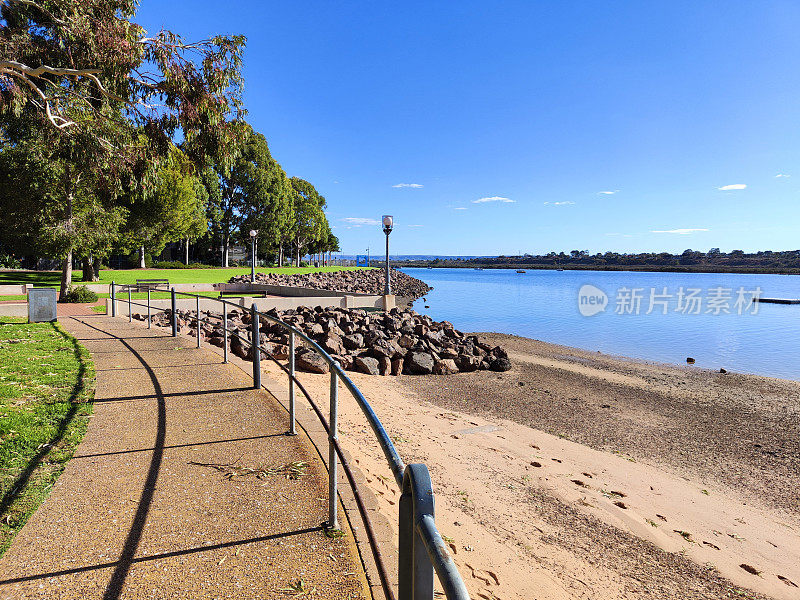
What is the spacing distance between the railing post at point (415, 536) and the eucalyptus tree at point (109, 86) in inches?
444

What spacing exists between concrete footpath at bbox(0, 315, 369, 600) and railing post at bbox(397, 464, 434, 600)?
1.30 m

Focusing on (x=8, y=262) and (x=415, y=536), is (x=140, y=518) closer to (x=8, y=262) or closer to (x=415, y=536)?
(x=415, y=536)

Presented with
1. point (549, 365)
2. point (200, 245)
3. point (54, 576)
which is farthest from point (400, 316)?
point (200, 245)

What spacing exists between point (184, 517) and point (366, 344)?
10.9 m

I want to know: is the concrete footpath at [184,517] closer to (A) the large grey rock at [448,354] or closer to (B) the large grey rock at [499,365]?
(A) the large grey rock at [448,354]

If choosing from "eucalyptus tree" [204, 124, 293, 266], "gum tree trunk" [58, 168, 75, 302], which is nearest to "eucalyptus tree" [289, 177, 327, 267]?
"eucalyptus tree" [204, 124, 293, 266]

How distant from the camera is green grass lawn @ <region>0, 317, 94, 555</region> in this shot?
3.63m

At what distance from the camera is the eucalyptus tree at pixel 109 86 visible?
1030 centimetres

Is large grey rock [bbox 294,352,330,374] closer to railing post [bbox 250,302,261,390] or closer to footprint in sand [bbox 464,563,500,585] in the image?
railing post [bbox 250,302,261,390]

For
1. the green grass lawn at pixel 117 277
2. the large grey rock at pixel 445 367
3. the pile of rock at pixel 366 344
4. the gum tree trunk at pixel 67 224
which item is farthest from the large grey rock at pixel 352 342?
the green grass lawn at pixel 117 277

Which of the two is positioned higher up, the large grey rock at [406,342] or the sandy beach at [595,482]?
the large grey rock at [406,342]

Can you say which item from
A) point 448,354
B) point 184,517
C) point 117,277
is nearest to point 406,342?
point 448,354

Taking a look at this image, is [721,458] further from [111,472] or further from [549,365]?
[111,472]

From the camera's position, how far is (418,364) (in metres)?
12.9
